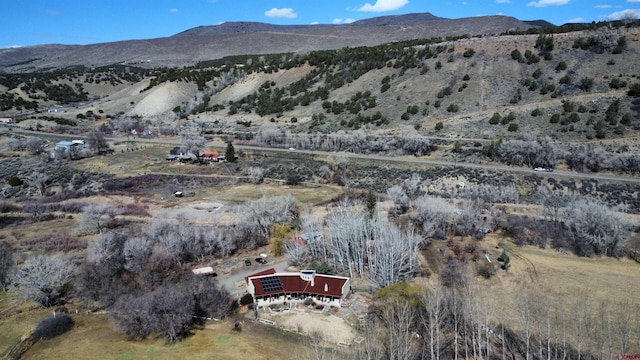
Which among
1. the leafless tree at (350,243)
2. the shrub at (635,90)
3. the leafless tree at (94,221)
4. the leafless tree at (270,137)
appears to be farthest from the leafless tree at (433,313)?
the shrub at (635,90)

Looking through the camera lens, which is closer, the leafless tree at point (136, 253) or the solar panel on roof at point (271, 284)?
the solar panel on roof at point (271, 284)

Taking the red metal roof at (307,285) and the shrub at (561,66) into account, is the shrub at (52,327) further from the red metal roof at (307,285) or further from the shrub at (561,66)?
the shrub at (561,66)

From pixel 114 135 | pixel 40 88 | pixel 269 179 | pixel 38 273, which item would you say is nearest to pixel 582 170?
pixel 269 179

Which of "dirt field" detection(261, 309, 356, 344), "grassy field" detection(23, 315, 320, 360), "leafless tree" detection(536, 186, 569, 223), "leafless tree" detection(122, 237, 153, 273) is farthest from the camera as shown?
"leafless tree" detection(536, 186, 569, 223)

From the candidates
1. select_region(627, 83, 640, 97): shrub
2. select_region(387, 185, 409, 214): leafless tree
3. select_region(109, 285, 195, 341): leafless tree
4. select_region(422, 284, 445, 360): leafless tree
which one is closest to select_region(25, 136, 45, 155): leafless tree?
select_region(109, 285, 195, 341): leafless tree

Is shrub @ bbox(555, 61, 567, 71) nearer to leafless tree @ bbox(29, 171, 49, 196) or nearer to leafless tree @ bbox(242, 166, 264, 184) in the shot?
leafless tree @ bbox(242, 166, 264, 184)

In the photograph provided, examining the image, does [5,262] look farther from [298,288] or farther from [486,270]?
[486,270]
